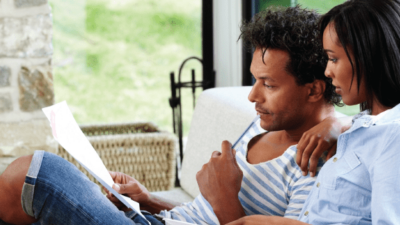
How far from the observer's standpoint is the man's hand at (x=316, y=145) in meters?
0.93

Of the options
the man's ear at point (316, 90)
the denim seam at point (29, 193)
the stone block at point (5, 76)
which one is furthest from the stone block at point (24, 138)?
the man's ear at point (316, 90)

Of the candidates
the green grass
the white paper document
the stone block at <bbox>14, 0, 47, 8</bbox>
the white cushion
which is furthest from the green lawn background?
the white paper document

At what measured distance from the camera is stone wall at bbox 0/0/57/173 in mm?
1925

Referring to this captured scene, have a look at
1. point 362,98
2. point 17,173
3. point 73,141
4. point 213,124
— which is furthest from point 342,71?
point 213,124

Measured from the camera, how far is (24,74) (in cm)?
197

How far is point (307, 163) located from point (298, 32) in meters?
0.31

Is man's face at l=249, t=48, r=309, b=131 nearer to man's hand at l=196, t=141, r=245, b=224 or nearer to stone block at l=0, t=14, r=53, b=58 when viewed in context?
man's hand at l=196, t=141, r=245, b=224

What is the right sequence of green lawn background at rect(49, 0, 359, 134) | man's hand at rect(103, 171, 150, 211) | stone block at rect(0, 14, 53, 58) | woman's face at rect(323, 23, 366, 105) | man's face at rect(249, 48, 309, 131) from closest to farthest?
1. woman's face at rect(323, 23, 366, 105)
2. man's face at rect(249, 48, 309, 131)
3. man's hand at rect(103, 171, 150, 211)
4. stone block at rect(0, 14, 53, 58)
5. green lawn background at rect(49, 0, 359, 134)

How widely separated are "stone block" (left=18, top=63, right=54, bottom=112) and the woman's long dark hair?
60.8 inches

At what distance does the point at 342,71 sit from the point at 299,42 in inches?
9.5

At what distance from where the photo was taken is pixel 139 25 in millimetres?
3025

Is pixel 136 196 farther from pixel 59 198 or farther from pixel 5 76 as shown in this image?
pixel 5 76

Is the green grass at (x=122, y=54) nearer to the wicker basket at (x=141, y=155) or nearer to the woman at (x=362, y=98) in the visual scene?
the wicker basket at (x=141, y=155)

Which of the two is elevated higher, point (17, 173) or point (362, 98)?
point (362, 98)
